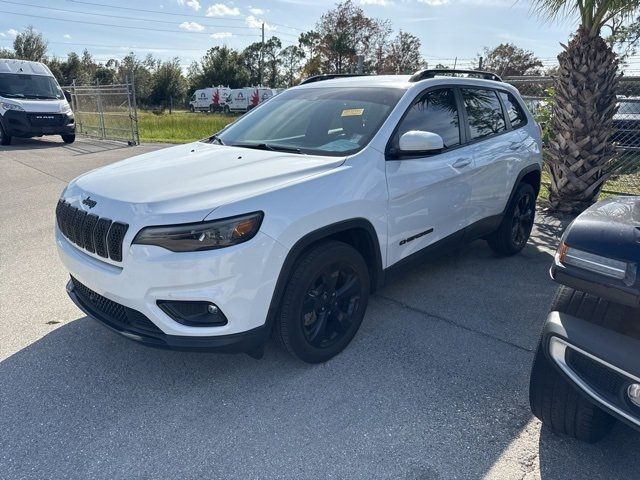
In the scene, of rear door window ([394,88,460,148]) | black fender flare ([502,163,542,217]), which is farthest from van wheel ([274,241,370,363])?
black fender flare ([502,163,542,217])

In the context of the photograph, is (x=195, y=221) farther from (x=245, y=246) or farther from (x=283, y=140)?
(x=283, y=140)

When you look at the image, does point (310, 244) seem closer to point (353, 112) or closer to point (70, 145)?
point (353, 112)

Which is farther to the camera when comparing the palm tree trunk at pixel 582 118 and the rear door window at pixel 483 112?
the palm tree trunk at pixel 582 118

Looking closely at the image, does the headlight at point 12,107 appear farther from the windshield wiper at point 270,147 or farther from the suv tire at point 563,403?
Answer: the suv tire at point 563,403

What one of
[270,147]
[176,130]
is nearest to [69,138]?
[176,130]

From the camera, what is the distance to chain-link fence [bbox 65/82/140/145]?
14.8 meters

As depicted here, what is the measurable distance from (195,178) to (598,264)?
7.04ft

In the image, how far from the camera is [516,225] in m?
5.05

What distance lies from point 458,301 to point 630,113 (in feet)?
21.7

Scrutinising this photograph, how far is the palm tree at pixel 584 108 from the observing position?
621 cm

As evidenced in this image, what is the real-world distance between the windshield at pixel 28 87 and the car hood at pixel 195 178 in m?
13.4

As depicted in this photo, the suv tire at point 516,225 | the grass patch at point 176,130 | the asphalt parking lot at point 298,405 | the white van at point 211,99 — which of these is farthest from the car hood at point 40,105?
the white van at point 211,99

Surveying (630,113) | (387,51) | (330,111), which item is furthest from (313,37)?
(330,111)

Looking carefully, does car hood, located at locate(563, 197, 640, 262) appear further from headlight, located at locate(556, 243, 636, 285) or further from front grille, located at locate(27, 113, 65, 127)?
front grille, located at locate(27, 113, 65, 127)
